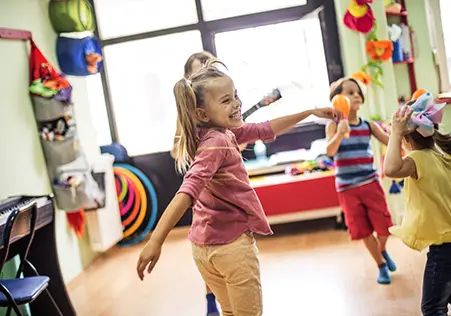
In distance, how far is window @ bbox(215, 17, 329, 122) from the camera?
5168 mm

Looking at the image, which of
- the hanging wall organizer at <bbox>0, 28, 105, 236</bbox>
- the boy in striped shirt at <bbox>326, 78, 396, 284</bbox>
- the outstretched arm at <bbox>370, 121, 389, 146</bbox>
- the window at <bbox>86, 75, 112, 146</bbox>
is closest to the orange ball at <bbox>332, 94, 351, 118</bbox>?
the boy in striped shirt at <bbox>326, 78, 396, 284</bbox>

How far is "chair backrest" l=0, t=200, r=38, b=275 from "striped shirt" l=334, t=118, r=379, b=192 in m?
1.63

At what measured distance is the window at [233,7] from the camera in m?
5.13

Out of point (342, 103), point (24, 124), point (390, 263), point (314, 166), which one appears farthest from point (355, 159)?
point (24, 124)

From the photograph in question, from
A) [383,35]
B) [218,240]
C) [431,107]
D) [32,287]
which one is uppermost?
[383,35]

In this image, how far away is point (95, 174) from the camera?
4.45m

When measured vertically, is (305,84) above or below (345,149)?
above

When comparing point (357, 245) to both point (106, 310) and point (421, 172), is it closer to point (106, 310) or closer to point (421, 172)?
point (106, 310)

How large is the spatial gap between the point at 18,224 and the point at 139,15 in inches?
120

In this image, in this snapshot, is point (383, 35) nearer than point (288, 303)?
No

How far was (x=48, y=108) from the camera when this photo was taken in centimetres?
391

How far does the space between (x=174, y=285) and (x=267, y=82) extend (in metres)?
2.21

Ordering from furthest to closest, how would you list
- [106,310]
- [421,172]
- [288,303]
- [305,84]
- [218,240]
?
[305,84], [106,310], [288,303], [421,172], [218,240]

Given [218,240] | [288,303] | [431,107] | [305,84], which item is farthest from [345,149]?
[305,84]
